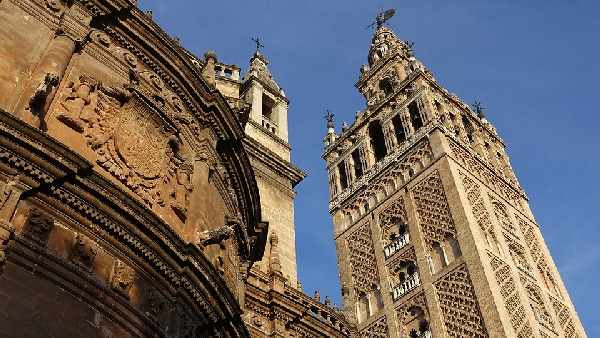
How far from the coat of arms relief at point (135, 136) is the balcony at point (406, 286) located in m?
18.7

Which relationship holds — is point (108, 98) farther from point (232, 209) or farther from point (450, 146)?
point (450, 146)

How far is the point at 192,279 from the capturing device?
994 centimetres

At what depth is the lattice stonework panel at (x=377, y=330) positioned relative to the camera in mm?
28703

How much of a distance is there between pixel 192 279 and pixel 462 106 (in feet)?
103

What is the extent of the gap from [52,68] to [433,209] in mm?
22728

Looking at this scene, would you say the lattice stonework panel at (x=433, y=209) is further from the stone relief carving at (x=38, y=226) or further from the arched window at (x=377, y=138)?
the stone relief carving at (x=38, y=226)

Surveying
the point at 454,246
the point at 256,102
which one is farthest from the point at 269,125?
the point at 454,246

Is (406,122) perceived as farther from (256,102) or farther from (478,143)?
(256,102)

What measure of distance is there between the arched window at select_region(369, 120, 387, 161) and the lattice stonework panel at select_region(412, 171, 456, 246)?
274 inches

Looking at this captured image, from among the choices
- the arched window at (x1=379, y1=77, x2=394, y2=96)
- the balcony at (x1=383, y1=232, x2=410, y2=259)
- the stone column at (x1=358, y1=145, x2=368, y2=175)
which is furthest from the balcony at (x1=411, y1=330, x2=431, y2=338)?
the arched window at (x1=379, y1=77, x2=394, y2=96)

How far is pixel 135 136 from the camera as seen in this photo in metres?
10.9

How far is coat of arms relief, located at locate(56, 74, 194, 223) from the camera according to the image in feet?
33.2

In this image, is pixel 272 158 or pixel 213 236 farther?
pixel 272 158

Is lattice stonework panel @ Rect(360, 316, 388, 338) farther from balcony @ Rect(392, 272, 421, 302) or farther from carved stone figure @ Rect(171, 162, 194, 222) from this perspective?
carved stone figure @ Rect(171, 162, 194, 222)
